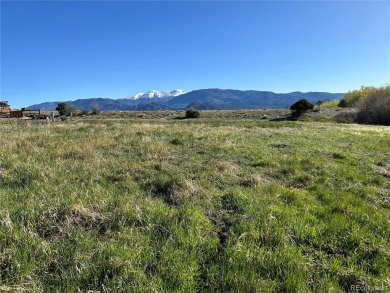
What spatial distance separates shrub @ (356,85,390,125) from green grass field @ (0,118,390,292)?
54547 mm

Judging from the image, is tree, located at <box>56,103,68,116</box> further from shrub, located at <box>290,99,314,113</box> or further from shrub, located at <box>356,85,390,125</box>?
shrub, located at <box>356,85,390,125</box>

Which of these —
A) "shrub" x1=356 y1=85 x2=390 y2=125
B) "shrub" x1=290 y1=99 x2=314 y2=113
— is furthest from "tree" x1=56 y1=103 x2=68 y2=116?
Answer: "shrub" x1=356 y1=85 x2=390 y2=125

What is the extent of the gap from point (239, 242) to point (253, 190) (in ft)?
9.29

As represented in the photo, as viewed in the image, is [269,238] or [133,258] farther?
[269,238]

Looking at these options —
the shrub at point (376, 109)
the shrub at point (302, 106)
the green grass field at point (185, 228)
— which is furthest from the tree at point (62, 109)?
the shrub at point (376, 109)

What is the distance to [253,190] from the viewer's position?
7148 mm

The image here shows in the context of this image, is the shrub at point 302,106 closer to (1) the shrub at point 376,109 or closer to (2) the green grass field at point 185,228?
(1) the shrub at point 376,109

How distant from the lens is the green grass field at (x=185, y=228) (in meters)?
3.61

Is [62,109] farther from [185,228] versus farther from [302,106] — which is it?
[185,228]

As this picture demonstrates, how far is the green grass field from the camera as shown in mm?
3611

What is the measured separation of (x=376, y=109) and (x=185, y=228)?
62.2 meters

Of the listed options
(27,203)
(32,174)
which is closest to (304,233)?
(27,203)

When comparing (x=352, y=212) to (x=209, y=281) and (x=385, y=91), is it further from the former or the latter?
(x=385, y=91)

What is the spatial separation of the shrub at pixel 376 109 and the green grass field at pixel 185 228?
Result: 179 ft
